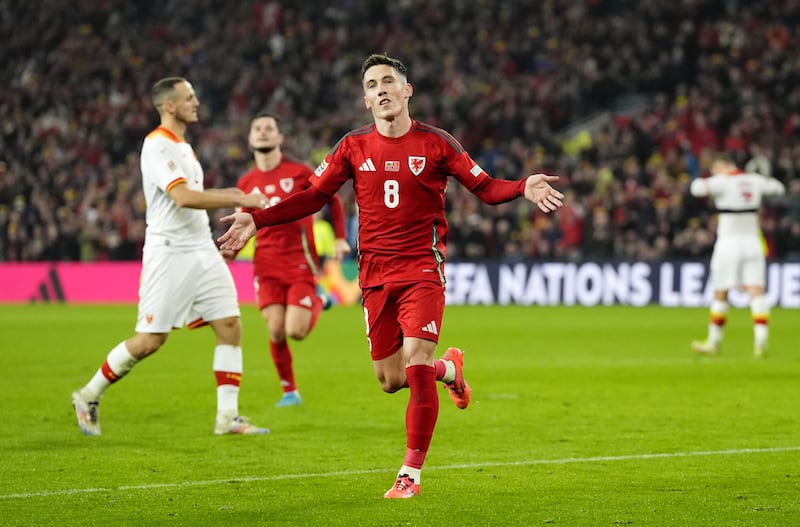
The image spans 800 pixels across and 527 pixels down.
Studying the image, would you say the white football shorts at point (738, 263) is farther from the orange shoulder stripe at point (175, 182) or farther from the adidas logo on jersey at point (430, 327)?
the adidas logo on jersey at point (430, 327)

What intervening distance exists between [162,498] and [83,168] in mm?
27321

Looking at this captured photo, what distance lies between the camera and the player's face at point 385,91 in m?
6.99

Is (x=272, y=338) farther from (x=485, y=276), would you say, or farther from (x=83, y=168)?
(x=83, y=168)

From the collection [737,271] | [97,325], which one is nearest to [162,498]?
[737,271]

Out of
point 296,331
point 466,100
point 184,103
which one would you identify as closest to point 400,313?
point 184,103

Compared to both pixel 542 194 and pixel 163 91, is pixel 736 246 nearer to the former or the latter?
pixel 163 91

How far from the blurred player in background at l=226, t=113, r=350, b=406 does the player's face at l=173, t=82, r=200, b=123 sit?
6.32ft

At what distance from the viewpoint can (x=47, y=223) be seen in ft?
101

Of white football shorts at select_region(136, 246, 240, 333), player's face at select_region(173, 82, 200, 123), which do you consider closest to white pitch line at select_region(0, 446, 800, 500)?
white football shorts at select_region(136, 246, 240, 333)

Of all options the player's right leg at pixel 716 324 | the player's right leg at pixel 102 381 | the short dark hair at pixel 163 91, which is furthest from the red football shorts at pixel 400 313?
the player's right leg at pixel 716 324

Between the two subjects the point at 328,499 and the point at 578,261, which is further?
the point at 578,261

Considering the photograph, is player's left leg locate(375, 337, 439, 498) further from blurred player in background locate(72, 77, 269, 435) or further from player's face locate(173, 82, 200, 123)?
player's face locate(173, 82, 200, 123)

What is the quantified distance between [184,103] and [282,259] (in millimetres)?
2484

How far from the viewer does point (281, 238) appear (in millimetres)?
11445
